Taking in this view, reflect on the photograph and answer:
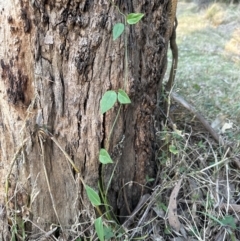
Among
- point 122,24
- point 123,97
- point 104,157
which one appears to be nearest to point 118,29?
point 122,24

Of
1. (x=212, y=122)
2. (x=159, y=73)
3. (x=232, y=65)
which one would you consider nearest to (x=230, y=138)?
(x=212, y=122)

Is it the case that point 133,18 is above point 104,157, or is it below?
above

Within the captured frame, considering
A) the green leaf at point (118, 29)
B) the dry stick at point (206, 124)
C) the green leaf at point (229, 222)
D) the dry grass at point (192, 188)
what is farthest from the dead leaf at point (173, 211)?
the green leaf at point (118, 29)

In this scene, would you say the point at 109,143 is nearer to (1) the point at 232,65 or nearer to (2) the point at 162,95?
(2) the point at 162,95

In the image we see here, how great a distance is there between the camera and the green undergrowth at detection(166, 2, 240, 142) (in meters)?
1.34

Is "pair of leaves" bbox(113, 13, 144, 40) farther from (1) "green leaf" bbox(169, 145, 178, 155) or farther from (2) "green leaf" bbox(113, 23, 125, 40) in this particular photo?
(1) "green leaf" bbox(169, 145, 178, 155)

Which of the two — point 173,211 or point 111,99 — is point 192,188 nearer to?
point 173,211

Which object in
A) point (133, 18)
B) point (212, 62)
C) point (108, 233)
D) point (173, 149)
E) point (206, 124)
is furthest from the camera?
point (212, 62)

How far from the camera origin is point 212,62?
6.36 ft

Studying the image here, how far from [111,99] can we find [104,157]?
0.42 feet

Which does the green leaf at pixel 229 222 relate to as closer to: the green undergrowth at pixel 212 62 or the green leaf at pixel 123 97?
the green undergrowth at pixel 212 62

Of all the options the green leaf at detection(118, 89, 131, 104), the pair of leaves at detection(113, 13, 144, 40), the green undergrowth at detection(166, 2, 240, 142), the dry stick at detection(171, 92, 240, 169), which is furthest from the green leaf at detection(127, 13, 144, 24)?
the dry stick at detection(171, 92, 240, 169)

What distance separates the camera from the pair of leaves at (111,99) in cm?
76

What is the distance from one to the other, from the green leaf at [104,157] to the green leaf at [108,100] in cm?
10
